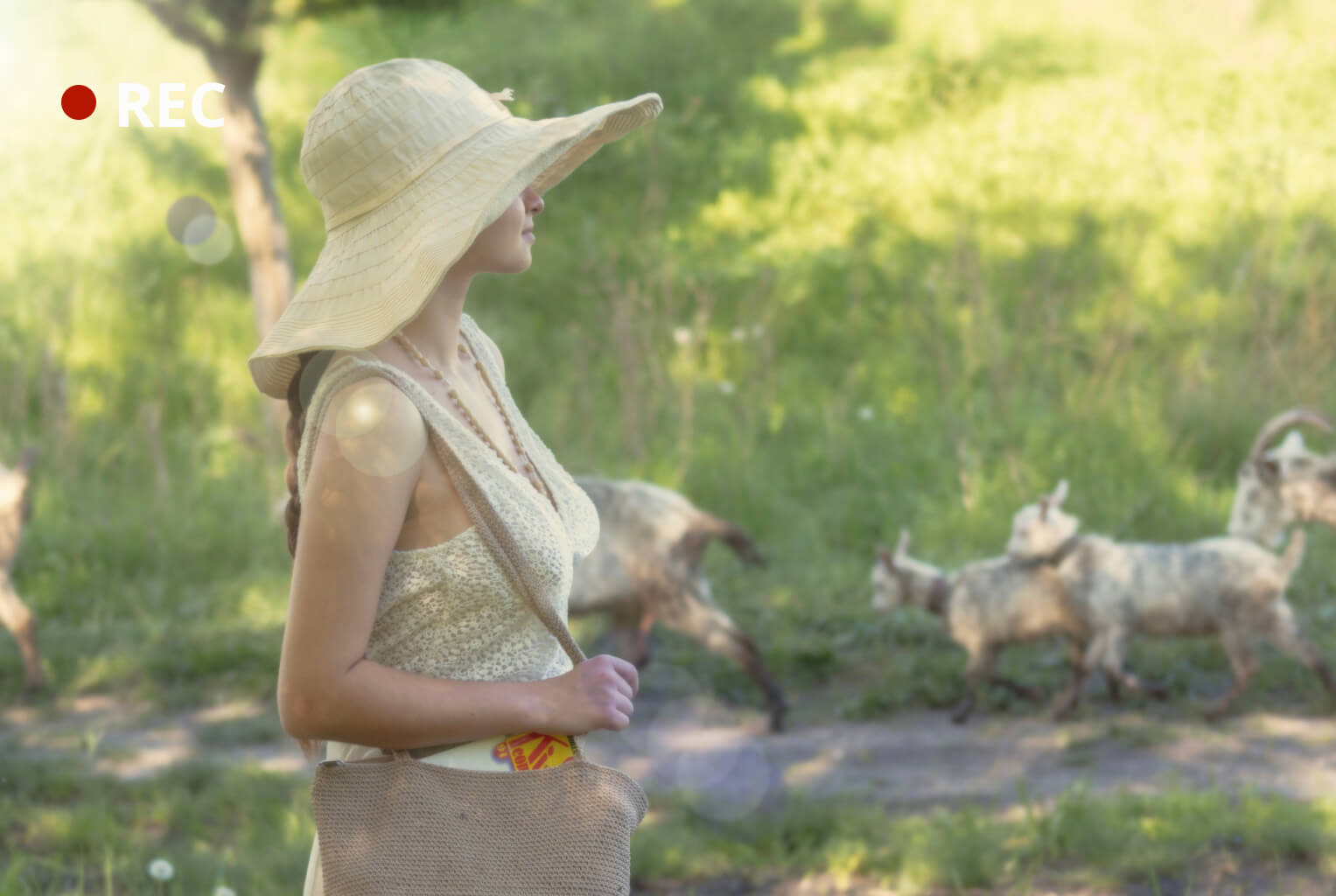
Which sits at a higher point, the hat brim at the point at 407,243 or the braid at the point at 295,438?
the hat brim at the point at 407,243

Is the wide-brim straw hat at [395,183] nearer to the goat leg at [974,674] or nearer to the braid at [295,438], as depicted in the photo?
the braid at [295,438]

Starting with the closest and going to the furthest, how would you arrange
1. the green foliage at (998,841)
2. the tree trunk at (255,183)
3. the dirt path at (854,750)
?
the green foliage at (998,841) < the dirt path at (854,750) < the tree trunk at (255,183)

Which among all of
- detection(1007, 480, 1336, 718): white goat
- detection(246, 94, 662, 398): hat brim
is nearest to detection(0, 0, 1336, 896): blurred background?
detection(1007, 480, 1336, 718): white goat

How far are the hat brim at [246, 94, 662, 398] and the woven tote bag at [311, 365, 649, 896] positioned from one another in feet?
0.29

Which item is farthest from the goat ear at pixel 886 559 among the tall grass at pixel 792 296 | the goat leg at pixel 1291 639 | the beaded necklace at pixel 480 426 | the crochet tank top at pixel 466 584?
the crochet tank top at pixel 466 584

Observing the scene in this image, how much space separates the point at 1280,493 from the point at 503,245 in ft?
14.8

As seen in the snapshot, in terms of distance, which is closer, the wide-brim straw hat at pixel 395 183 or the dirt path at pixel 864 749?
the wide-brim straw hat at pixel 395 183

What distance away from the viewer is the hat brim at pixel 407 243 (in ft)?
4.98

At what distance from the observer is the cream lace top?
58.9 inches

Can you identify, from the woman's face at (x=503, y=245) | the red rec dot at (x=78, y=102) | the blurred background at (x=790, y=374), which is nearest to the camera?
the woman's face at (x=503, y=245)

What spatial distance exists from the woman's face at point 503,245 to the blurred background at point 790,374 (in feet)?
8.55

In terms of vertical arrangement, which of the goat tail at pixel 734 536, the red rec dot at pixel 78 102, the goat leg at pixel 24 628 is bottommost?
the goat leg at pixel 24 628

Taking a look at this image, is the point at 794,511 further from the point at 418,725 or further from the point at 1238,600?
the point at 418,725

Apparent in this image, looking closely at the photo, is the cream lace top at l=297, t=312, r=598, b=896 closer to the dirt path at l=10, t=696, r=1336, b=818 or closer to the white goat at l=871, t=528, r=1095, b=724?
the dirt path at l=10, t=696, r=1336, b=818
